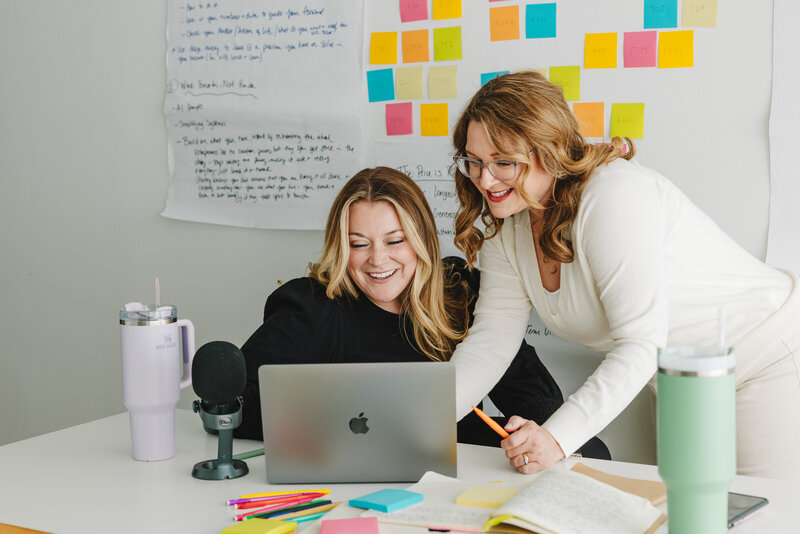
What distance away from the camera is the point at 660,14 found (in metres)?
1.93

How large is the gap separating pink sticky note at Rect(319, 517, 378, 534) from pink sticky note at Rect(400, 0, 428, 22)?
1509mm

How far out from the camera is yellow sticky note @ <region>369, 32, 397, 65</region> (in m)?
2.29

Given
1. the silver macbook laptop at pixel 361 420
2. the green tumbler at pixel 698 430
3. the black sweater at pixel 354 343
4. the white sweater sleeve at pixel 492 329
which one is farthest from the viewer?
the black sweater at pixel 354 343

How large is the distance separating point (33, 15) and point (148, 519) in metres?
2.32

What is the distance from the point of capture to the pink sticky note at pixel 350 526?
3.52 feet

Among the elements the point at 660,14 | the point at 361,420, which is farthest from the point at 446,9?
the point at 361,420

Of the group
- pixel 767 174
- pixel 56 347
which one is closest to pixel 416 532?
pixel 767 174

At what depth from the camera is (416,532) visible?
1.09 m

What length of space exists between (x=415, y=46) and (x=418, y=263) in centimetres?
68

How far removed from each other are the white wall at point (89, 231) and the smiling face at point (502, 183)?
94 cm

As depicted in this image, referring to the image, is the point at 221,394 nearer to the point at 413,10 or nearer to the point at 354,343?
the point at 354,343

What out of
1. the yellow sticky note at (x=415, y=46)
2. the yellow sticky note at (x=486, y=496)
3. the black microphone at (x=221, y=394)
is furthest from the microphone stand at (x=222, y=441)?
the yellow sticky note at (x=415, y=46)

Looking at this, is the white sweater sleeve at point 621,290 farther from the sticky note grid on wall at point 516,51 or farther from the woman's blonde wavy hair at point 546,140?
the sticky note grid on wall at point 516,51

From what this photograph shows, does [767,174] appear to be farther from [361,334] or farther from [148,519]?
[148,519]
